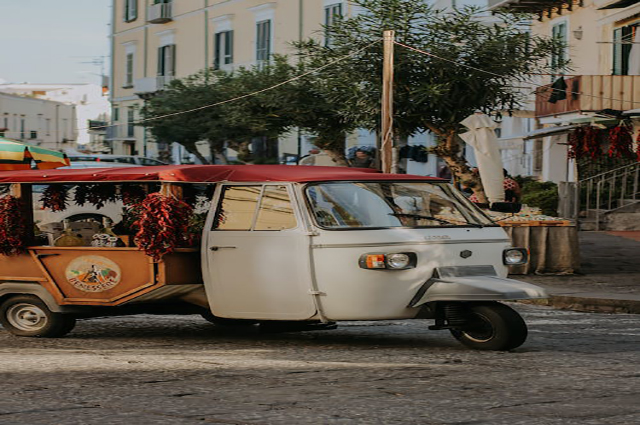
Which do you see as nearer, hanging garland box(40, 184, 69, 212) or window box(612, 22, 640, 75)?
hanging garland box(40, 184, 69, 212)

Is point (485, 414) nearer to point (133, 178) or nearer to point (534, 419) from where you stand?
point (534, 419)

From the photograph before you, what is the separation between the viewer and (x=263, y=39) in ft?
151

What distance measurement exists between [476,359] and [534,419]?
209 centimetres

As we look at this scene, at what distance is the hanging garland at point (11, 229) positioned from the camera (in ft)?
32.9

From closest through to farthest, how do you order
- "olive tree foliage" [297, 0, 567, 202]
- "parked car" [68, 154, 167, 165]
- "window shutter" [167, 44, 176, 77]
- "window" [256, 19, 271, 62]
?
"olive tree foliage" [297, 0, 567, 202] < "parked car" [68, 154, 167, 165] < "window" [256, 19, 271, 62] < "window shutter" [167, 44, 176, 77]

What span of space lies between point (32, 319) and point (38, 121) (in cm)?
8518

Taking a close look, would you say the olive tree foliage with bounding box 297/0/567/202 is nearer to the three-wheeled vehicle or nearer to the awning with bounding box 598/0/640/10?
the awning with bounding box 598/0/640/10

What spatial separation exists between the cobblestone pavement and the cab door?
0.37 meters

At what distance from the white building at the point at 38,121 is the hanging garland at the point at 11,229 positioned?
76.2 m

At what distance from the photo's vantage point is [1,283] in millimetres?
10148

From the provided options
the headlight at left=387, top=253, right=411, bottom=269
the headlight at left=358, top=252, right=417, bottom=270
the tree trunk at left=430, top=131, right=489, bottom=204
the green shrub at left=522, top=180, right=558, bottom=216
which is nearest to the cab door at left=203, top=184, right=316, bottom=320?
the headlight at left=358, top=252, right=417, bottom=270

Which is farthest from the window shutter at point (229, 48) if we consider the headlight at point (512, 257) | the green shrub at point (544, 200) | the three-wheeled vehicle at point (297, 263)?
the headlight at point (512, 257)

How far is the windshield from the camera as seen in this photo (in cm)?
896

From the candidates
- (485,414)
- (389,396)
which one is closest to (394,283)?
(389,396)
